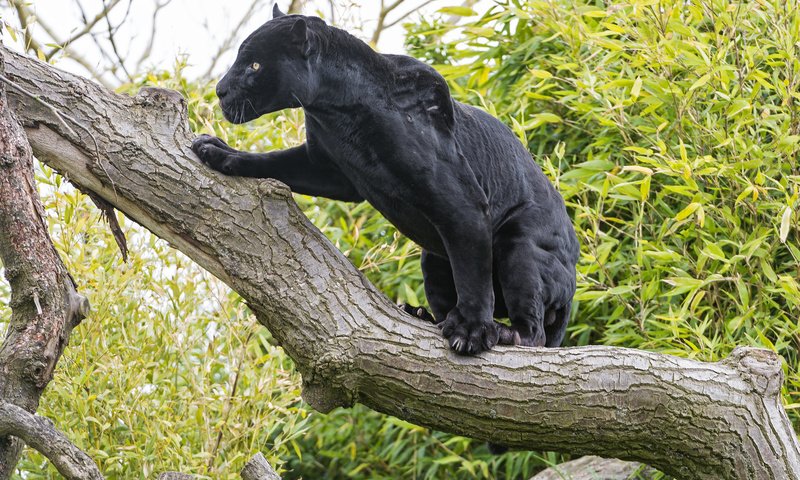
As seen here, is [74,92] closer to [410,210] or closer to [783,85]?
[410,210]

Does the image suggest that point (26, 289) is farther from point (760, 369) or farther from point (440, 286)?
point (760, 369)

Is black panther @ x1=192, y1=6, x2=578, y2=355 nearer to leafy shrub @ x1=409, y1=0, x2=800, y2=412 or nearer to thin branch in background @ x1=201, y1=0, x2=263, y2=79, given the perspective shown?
leafy shrub @ x1=409, y1=0, x2=800, y2=412

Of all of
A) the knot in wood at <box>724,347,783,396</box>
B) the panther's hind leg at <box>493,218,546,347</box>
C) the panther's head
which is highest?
the panther's head

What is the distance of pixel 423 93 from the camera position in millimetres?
2662

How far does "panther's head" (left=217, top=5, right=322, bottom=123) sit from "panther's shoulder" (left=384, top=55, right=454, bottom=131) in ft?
0.85

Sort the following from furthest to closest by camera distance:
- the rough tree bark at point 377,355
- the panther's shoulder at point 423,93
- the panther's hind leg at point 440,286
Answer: the panther's hind leg at point 440,286
the panther's shoulder at point 423,93
the rough tree bark at point 377,355

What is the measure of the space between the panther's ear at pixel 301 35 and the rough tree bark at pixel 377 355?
384 mm

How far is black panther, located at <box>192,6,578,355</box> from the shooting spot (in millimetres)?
2529

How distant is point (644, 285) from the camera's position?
3.62 metres

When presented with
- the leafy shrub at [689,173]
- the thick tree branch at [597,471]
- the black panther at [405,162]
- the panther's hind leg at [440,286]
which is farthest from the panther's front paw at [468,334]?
the thick tree branch at [597,471]

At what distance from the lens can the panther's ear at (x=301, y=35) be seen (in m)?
2.50

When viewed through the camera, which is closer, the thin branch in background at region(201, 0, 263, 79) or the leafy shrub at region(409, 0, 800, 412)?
the leafy shrub at region(409, 0, 800, 412)

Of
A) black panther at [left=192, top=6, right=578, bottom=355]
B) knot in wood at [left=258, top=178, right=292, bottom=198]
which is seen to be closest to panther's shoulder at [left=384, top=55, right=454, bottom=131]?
black panther at [left=192, top=6, right=578, bottom=355]

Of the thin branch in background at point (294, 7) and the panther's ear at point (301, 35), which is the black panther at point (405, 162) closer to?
the panther's ear at point (301, 35)
